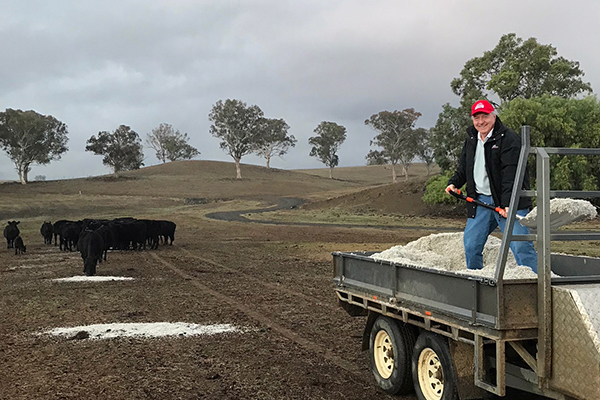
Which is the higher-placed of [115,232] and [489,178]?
[489,178]

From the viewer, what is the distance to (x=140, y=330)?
8805 millimetres

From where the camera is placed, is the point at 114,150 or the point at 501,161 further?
the point at 114,150

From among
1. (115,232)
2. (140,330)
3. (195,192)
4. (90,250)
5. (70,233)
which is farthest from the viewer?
(195,192)

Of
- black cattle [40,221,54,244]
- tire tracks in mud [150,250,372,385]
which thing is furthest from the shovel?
black cattle [40,221,54,244]

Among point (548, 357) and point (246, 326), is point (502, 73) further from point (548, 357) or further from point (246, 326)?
point (548, 357)

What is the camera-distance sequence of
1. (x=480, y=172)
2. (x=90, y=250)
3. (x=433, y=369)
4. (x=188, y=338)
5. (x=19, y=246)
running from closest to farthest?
(x=433, y=369)
(x=480, y=172)
(x=188, y=338)
(x=90, y=250)
(x=19, y=246)

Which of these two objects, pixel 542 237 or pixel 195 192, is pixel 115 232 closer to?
pixel 542 237

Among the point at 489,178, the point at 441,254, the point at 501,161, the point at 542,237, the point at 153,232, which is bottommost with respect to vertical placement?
the point at 153,232

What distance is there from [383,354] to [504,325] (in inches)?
84.2

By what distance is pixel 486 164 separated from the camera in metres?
5.79

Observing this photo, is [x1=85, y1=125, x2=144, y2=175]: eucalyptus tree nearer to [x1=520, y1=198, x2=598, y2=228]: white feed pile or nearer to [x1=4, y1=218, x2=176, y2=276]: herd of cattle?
[x1=4, y1=218, x2=176, y2=276]: herd of cattle

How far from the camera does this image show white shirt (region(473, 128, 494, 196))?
19.3 feet

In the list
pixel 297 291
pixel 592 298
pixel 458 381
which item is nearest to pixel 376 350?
pixel 458 381

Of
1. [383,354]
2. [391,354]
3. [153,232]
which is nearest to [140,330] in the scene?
[383,354]
